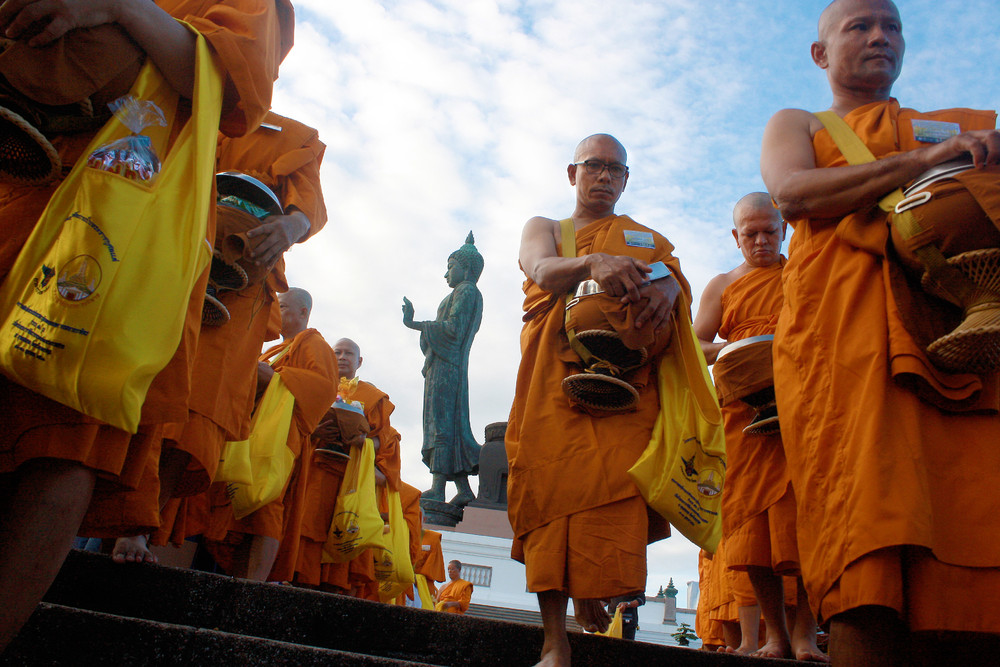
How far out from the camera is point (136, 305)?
1414mm

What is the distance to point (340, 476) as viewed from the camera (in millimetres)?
5383

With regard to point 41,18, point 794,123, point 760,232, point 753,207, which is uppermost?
point 753,207

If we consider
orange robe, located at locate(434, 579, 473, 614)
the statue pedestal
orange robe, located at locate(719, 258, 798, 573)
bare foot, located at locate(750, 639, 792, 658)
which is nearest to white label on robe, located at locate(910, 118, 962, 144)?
orange robe, located at locate(719, 258, 798, 573)

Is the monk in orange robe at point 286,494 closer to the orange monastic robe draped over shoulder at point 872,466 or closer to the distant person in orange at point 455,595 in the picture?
the orange monastic robe draped over shoulder at point 872,466

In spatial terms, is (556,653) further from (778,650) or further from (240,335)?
(240,335)

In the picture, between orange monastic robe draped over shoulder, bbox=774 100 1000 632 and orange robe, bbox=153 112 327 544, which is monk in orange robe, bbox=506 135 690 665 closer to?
orange monastic robe draped over shoulder, bbox=774 100 1000 632

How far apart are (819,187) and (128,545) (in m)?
2.68

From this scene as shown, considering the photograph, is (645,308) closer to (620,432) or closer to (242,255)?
(620,432)

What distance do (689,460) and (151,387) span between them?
1.74 m

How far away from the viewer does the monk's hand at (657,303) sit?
2617mm

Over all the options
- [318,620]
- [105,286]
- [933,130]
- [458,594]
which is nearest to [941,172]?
[933,130]

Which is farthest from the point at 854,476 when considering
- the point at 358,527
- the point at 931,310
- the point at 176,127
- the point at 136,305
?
the point at 358,527

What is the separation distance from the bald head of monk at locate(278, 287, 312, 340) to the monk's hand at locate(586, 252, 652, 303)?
296 centimetres

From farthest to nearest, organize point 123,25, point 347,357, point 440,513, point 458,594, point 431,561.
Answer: point 440,513, point 458,594, point 431,561, point 347,357, point 123,25
